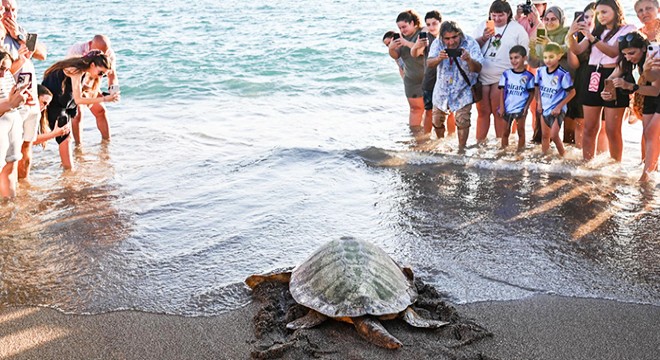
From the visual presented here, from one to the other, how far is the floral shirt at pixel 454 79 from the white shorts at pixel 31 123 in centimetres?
442

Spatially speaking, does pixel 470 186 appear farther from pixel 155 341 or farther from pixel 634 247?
pixel 155 341

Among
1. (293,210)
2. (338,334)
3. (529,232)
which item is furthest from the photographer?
(293,210)

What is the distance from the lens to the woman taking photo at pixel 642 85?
246 inches

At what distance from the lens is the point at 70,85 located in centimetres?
749

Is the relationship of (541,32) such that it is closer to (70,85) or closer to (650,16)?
(650,16)

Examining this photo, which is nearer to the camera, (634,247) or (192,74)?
(634,247)

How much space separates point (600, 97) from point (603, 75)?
0.82ft

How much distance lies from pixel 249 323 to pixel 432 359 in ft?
3.91

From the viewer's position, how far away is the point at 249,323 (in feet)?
13.6

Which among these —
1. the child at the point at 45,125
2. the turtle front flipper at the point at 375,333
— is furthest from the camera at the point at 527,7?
the child at the point at 45,125

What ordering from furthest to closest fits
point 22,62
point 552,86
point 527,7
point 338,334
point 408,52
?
point 408,52 < point 527,7 < point 552,86 < point 22,62 < point 338,334

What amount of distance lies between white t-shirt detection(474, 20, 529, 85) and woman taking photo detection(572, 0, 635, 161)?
77 cm

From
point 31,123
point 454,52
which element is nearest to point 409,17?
point 454,52

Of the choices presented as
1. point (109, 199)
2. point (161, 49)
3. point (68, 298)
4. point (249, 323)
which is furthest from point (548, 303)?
point (161, 49)
